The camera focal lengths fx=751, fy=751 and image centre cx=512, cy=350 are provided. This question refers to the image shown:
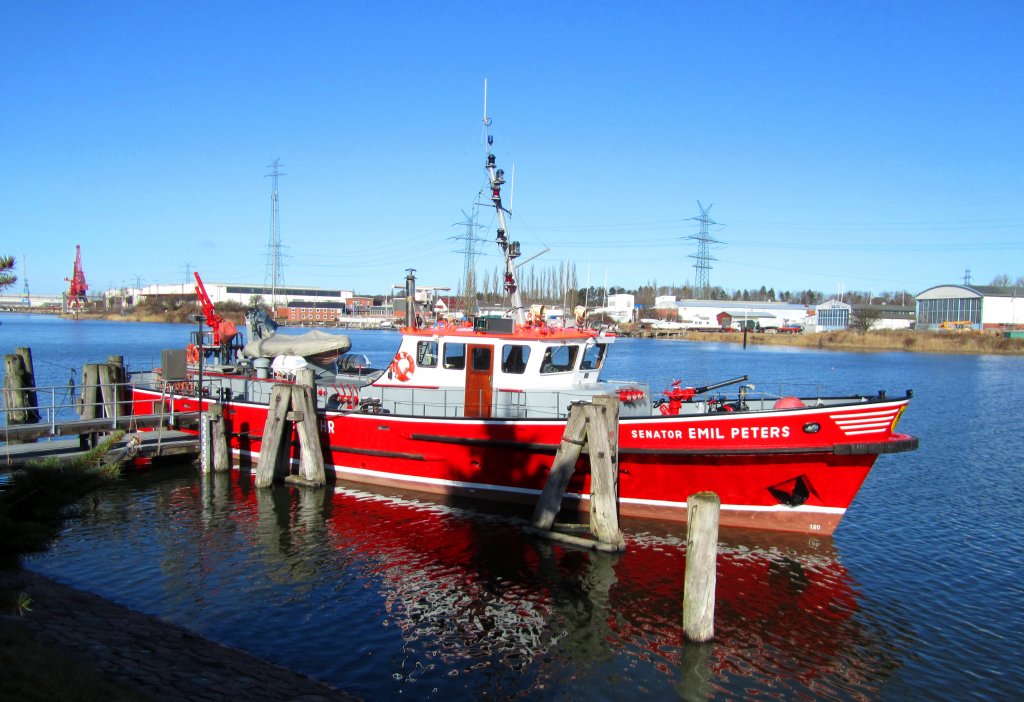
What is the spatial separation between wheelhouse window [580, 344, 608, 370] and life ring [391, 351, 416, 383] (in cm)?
405

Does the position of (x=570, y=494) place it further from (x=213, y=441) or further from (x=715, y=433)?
(x=213, y=441)

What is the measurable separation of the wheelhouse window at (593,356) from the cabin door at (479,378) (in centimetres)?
219

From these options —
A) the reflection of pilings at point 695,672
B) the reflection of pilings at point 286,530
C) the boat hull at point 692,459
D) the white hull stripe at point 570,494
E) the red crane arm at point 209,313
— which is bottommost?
the reflection of pilings at point 695,672

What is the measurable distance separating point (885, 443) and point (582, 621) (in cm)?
636

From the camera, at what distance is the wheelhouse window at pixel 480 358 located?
17078 millimetres

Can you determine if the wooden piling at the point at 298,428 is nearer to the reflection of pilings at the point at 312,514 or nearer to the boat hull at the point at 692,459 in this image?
the reflection of pilings at the point at 312,514

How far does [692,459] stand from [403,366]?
24.1 feet

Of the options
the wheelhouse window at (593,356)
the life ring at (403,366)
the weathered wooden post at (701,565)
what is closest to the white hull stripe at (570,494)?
the life ring at (403,366)

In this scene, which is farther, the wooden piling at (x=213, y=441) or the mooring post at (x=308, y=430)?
the wooden piling at (x=213, y=441)

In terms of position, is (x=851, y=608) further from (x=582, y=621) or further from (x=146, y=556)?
(x=146, y=556)

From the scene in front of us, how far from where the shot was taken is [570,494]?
15.4 metres

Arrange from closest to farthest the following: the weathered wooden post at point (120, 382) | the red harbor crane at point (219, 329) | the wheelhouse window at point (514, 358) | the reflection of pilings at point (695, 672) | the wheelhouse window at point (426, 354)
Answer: the reflection of pilings at point (695, 672)
the wheelhouse window at point (514, 358)
the wheelhouse window at point (426, 354)
the weathered wooden post at point (120, 382)
the red harbor crane at point (219, 329)

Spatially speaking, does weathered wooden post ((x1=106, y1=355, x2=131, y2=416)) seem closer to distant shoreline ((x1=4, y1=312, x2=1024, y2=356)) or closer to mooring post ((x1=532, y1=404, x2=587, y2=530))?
mooring post ((x1=532, y1=404, x2=587, y2=530))

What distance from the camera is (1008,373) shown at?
5294cm
